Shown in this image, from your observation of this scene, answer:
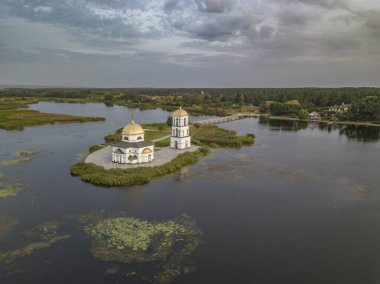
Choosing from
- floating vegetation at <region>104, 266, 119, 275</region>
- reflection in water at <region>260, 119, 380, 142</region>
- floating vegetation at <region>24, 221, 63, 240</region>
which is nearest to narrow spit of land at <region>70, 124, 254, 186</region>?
floating vegetation at <region>24, 221, 63, 240</region>

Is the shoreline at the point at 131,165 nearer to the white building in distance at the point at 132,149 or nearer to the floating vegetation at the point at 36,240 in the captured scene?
the white building in distance at the point at 132,149

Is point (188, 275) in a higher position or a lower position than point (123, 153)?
lower

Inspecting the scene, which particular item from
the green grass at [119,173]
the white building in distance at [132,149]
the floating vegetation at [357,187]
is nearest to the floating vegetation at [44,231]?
the green grass at [119,173]

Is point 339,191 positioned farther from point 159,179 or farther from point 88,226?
point 88,226

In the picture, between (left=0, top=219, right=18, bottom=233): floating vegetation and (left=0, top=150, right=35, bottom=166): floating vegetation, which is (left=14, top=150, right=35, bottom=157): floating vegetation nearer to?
(left=0, top=150, right=35, bottom=166): floating vegetation

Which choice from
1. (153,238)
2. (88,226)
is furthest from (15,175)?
(153,238)

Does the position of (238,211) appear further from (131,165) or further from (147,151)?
(147,151)

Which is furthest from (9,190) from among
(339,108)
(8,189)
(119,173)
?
(339,108)
